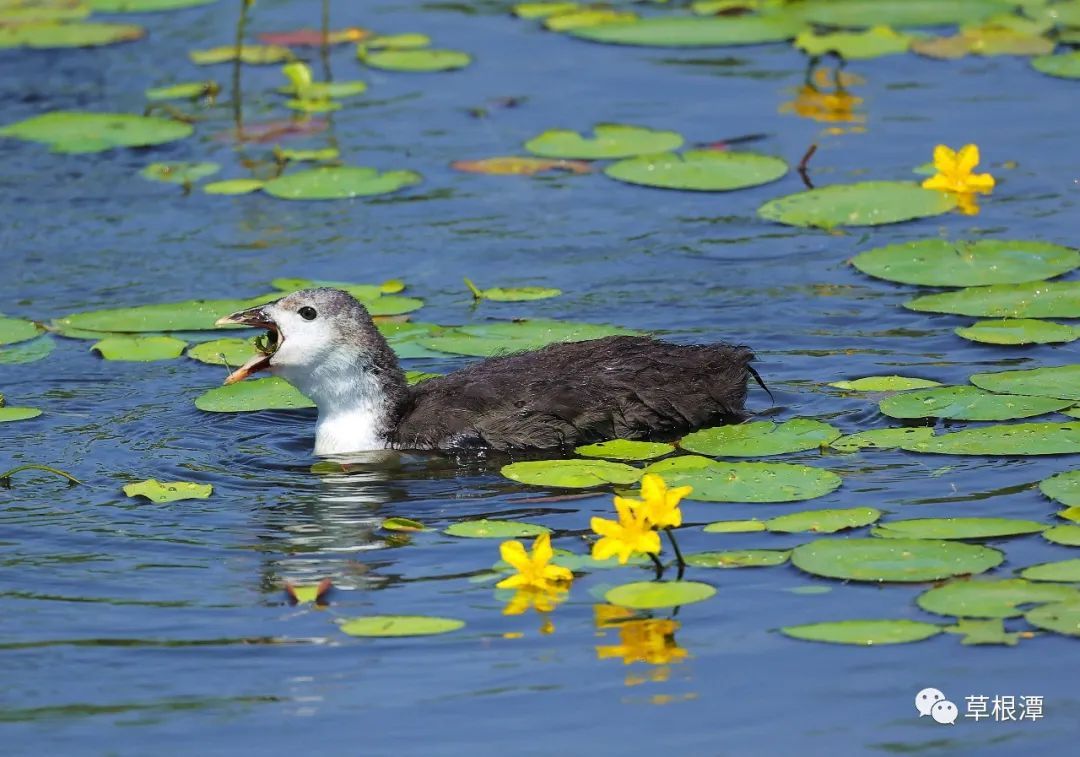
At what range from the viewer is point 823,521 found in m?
7.82

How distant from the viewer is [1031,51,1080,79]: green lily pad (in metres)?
14.8

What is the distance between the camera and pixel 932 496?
27.0 feet

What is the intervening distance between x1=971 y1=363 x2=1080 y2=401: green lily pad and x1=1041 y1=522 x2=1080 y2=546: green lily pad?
5.49 feet

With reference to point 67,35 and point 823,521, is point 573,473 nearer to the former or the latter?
point 823,521

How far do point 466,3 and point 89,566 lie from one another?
10.9 m

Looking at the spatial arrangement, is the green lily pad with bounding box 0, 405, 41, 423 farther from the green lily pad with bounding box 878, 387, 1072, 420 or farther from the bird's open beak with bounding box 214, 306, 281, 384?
the green lily pad with bounding box 878, 387, 1072, 420

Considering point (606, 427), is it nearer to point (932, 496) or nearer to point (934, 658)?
point (932, 496)

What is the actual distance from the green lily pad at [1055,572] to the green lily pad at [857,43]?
8.84m

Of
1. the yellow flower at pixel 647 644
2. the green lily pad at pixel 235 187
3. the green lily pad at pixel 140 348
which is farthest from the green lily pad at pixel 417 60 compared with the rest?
the yellow flower at pixel 647 644

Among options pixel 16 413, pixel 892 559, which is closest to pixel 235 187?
pixel 16 413

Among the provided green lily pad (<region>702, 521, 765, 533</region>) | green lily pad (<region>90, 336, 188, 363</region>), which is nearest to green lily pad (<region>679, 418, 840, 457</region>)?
green lily pad (<region>702, 521, 765, 533</region>)

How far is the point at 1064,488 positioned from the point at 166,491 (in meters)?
3.86

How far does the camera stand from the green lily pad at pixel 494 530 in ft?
26.1

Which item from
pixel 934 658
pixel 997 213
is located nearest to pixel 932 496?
pixel 934 658
